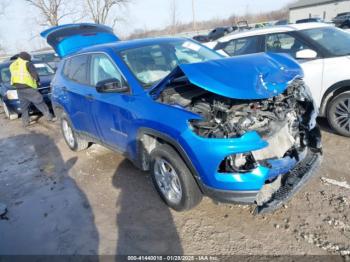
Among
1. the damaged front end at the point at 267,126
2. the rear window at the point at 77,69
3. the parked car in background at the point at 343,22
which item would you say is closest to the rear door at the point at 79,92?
the rear window at the point at 77,69

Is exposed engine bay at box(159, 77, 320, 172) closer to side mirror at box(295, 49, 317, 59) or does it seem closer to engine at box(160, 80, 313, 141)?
engine at box(160, 80, 313, 141)

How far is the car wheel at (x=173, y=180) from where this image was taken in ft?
9.79

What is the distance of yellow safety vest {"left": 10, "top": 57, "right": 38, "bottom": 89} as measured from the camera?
7531 mm

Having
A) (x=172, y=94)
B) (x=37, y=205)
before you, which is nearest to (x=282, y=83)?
(x=172, y=94)

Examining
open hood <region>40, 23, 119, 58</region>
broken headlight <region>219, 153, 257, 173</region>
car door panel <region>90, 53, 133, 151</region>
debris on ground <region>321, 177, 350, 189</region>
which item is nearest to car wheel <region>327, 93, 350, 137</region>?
debris on ground <region>321, 177, 350, 189</region>

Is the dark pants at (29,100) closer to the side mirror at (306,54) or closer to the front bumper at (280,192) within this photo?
the side mirror at (306,54)

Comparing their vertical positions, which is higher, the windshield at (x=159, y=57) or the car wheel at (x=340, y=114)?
the windshield at (x=159, y=57)

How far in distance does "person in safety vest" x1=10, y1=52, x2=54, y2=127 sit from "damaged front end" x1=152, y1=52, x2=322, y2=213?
18.6 feet

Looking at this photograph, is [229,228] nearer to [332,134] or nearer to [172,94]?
[172,94]

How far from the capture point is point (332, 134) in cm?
485

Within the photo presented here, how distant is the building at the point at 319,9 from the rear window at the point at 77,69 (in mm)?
42340

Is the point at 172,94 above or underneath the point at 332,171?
above

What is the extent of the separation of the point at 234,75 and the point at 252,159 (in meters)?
0.82

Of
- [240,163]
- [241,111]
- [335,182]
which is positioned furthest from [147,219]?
[335,182]
